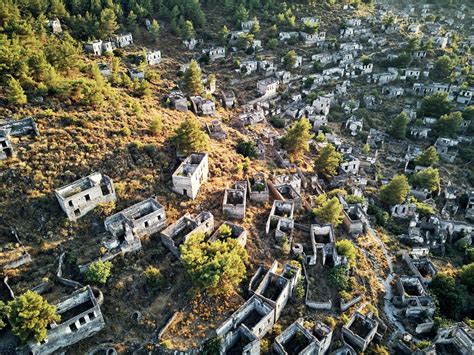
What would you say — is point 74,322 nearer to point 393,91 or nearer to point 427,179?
point 427,179

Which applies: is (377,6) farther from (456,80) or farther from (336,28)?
(456,80)

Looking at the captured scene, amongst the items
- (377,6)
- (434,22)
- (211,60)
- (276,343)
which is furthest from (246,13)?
(276,343)

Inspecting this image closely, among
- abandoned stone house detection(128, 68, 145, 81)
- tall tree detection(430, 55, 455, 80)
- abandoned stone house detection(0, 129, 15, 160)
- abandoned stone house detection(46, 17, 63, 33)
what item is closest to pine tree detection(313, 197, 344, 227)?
abandoned stone house detection(0, 129, 15, 160)

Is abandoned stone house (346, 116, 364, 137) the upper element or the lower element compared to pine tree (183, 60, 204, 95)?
lower

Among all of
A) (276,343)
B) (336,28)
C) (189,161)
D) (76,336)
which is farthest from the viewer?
(336,28)

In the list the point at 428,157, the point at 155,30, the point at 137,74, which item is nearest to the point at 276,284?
the point at 428,157

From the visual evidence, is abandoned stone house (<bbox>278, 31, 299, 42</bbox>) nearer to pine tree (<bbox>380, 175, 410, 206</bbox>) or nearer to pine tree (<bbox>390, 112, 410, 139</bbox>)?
pine tree (<bbox>390, 112, 410, 139</bbox>)
